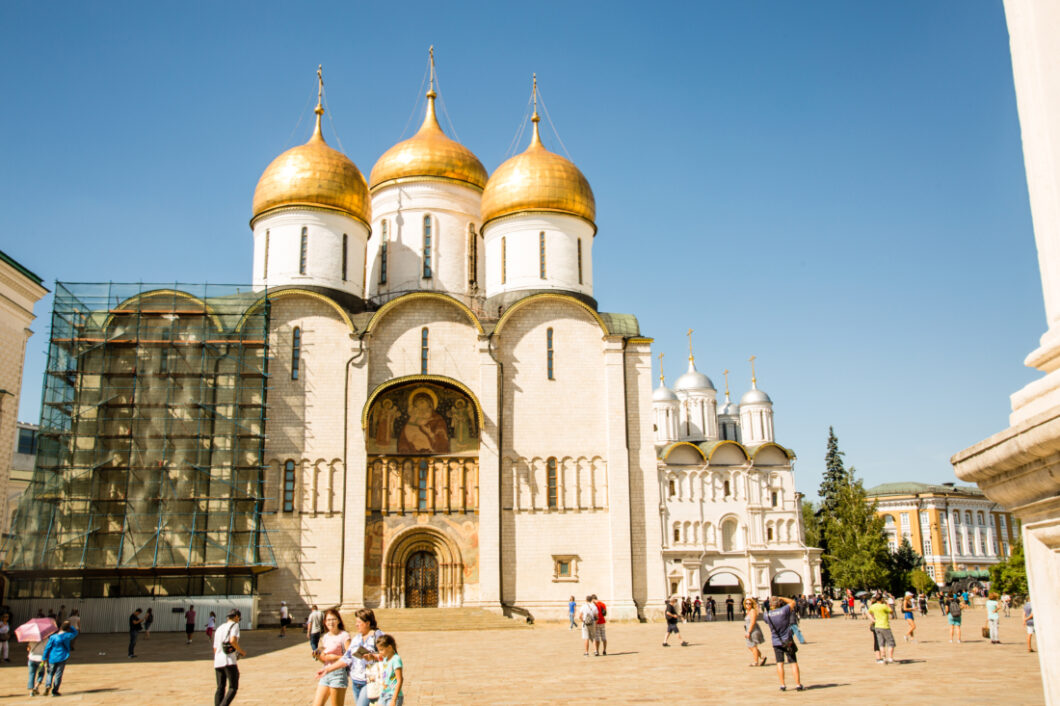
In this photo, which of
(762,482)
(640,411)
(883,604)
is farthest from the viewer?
(762,482)

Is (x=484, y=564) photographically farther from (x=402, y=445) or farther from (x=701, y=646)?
(x=701, y=646)

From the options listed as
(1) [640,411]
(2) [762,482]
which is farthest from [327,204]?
(2) [762,482]

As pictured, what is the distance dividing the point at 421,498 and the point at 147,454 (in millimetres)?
6916

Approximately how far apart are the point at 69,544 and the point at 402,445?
8.25 meters

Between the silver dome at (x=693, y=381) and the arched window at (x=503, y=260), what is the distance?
25106 millimetres

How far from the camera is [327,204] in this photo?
2608 centimetres

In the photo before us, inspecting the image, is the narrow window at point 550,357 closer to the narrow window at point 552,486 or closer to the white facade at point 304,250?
the narrow window at point 552,486

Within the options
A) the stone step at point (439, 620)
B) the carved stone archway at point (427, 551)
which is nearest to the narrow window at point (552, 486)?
the carved stone archway at point (427, 551)

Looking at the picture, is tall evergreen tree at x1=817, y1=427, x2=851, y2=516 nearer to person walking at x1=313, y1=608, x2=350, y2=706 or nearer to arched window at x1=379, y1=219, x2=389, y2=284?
arched window at x1=379, y1=219, x2=389, y2=284

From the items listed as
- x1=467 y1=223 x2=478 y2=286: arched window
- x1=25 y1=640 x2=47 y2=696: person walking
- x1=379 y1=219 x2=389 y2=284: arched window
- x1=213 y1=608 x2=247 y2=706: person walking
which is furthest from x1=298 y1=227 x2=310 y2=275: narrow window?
x1=213 y1=608 x2=247 y2=706: person walking

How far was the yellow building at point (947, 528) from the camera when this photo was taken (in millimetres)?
54625

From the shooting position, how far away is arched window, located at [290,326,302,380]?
79.0 feet

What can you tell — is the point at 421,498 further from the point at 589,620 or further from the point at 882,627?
the point at 882,627

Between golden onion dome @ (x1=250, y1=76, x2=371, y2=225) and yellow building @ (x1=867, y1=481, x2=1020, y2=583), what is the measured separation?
40343mm
